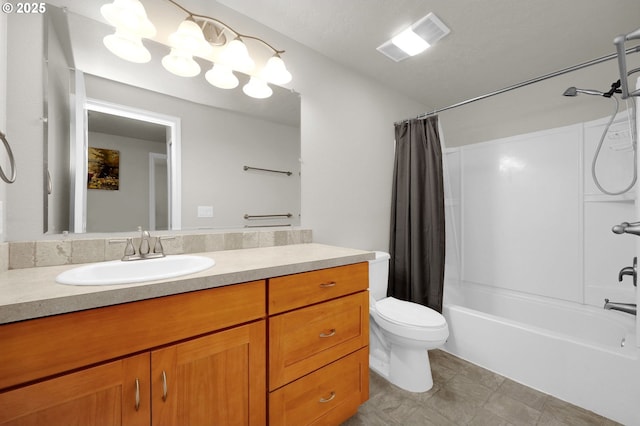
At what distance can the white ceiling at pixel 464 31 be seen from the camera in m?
1.47

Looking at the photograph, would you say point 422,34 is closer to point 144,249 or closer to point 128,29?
point 128,29

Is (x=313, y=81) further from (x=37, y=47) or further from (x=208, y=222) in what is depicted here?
(x=37, y=47)

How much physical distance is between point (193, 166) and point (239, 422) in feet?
3.92

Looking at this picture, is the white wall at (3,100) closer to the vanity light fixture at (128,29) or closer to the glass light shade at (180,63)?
the vanity light fixture at (128,29)

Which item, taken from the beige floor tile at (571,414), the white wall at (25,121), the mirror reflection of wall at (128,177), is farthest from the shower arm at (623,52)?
the white wall at (25,121)

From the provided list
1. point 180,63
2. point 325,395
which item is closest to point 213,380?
point 325,395

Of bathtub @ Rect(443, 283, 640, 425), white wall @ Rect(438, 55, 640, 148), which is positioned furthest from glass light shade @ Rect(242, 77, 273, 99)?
white wall @ Rect(438, 55, 640, 148)

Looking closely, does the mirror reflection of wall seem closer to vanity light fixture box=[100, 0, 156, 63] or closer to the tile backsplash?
the tile backsplash

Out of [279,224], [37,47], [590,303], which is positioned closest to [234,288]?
[279,224]

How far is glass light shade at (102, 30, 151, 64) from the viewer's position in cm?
114

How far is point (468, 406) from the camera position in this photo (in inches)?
55.6

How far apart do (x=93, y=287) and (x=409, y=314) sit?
1617mm

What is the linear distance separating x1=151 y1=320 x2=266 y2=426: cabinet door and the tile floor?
725 millimetres

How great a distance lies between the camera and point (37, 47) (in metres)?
1.00
